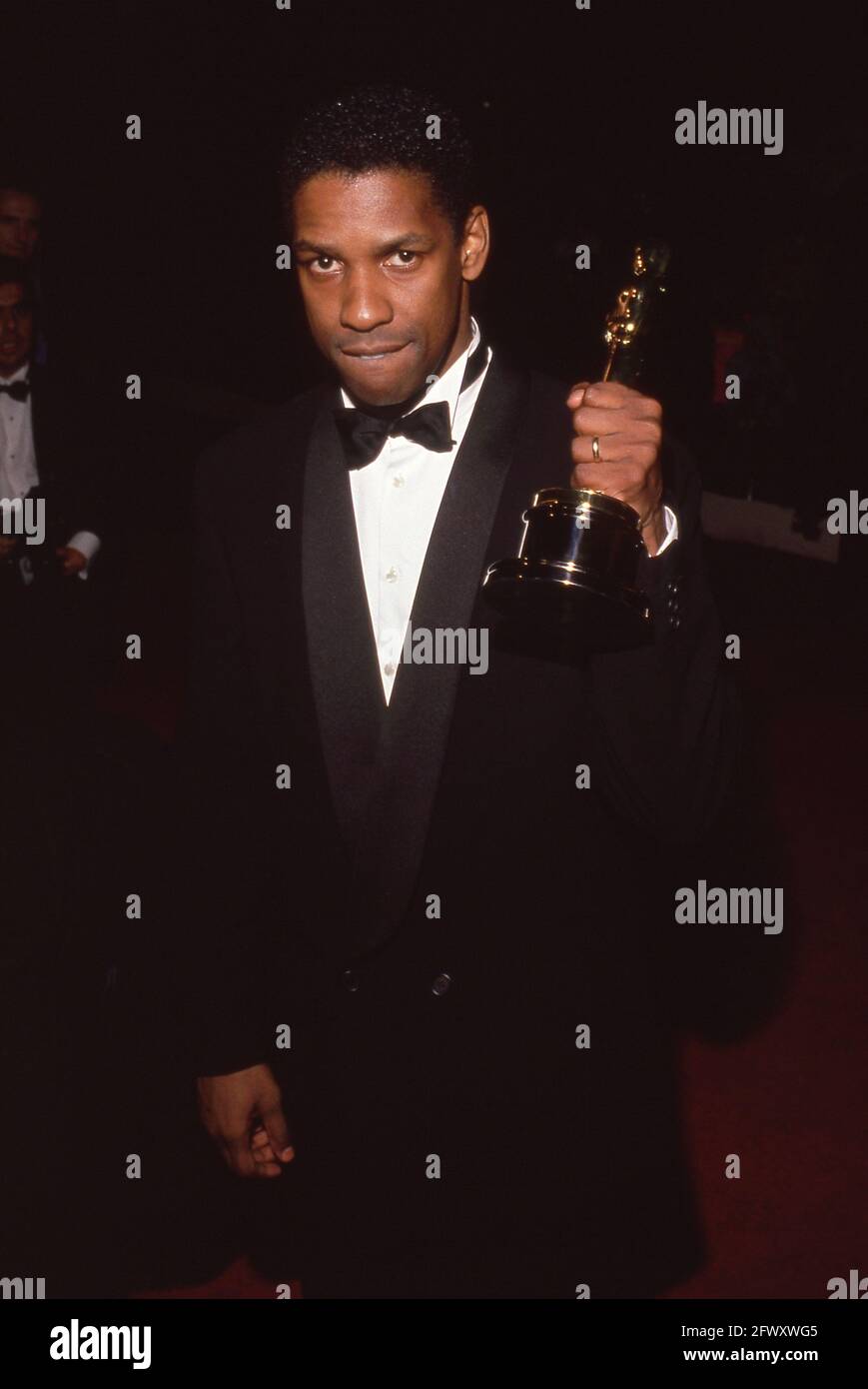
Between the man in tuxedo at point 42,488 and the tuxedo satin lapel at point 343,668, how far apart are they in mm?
2712

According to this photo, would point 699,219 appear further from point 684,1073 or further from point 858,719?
point 684,1073

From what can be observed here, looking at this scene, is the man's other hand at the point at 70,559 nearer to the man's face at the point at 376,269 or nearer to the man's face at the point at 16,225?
the man's face at the point at 16,225

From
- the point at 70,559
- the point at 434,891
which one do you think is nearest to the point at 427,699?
the point at 434,891

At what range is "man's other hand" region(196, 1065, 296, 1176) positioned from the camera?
1954mm

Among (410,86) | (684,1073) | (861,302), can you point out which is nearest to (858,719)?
(861,302)

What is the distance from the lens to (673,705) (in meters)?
1.53

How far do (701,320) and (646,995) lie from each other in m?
8.56

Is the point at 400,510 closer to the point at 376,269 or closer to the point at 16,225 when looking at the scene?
the point at 376,269

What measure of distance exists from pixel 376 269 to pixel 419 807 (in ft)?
2.49

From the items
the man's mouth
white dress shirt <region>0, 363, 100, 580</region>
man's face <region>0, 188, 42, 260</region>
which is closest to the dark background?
white dress shirt <region>0, 363, 100, 580</region>

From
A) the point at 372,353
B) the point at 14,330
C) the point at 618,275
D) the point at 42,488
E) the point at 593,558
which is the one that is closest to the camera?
the point at 593,558

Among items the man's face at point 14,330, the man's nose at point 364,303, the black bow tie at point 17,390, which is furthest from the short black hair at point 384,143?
the black bow tie at point 17,390

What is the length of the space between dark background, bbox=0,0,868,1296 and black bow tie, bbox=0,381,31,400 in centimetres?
15

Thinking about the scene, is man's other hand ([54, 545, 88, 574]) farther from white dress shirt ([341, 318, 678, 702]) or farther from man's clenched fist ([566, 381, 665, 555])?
man's clenched fist ([566, 381, 665, 555])
